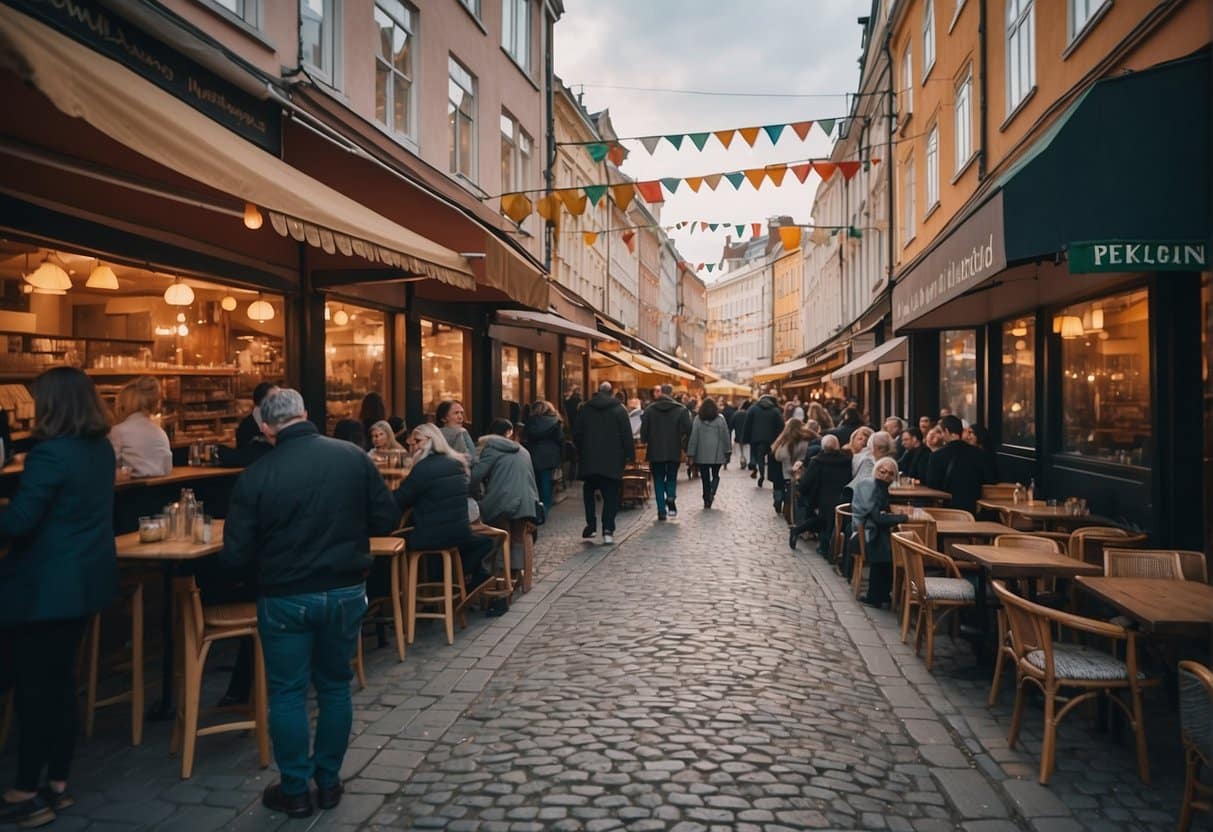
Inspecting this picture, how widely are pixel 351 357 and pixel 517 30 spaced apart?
37.5ft

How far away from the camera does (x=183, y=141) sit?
4.89m

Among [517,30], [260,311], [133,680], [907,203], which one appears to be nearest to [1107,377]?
[260,311]

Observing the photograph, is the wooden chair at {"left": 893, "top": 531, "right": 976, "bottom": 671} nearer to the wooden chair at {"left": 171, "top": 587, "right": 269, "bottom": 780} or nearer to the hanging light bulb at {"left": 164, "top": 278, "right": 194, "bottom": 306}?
the wooden chair at {"left": 171, "top": 587, "right": 269, "bottom": 780}

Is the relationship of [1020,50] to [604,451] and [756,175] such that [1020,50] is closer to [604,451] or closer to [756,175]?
[756,175]

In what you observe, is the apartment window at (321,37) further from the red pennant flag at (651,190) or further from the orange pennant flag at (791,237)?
the orange pennant flag at (791,237)

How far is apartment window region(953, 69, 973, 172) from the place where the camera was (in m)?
15.3

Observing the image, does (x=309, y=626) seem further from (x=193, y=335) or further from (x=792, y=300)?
(x=792, y=300)

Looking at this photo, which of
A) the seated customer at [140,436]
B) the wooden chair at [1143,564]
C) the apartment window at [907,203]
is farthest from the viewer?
the apartment window at [907,203]

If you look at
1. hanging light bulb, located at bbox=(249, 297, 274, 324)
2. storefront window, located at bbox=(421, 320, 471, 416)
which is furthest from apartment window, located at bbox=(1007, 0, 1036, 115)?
hanging light bulb, located at bbox=(249, 297, 274, 324)

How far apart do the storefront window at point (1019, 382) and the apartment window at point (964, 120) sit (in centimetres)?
317

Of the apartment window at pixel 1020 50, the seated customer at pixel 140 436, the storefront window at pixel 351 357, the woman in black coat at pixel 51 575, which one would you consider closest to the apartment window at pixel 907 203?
the apartment window at pixel 1020 50

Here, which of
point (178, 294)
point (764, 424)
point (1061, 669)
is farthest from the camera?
point (764, 424)

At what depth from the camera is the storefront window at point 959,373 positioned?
655 inches

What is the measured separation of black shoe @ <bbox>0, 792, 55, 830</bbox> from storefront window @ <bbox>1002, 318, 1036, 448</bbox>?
38.4 feet
